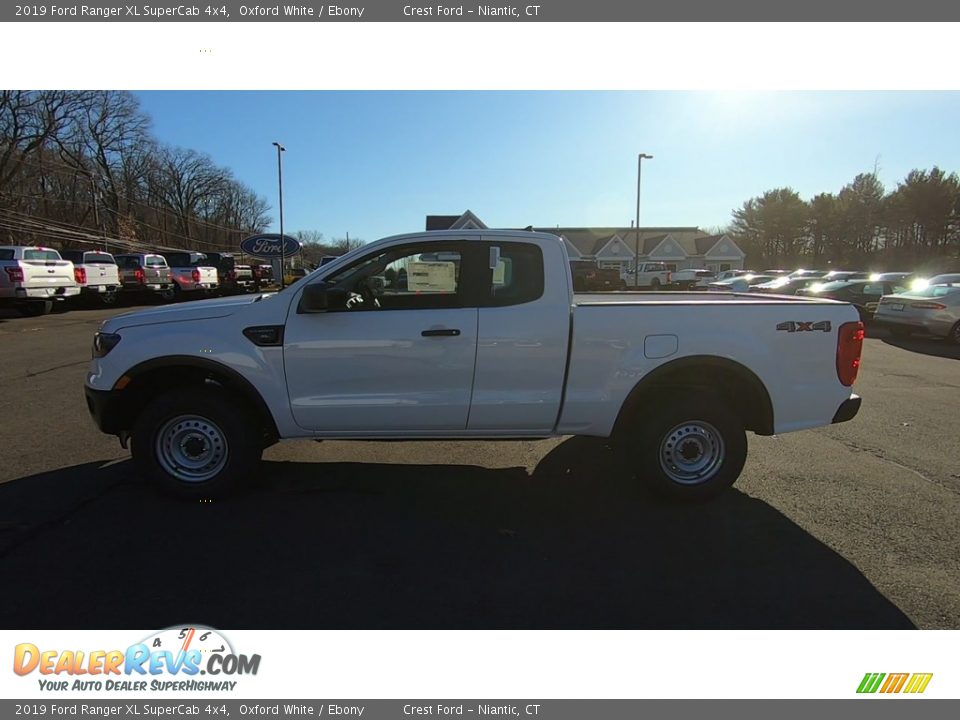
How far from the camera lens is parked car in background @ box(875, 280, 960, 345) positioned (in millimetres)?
12495

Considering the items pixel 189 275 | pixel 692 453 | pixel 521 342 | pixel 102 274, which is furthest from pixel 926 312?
pixel 189 275

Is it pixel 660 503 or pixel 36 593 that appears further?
pixel 660 503

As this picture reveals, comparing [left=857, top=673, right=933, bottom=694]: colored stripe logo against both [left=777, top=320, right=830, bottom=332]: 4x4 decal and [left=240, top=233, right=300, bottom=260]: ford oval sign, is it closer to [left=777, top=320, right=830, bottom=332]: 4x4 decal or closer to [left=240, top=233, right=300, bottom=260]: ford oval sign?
[left=777, top=320, right=830, bottom=332]: 4x4 decal

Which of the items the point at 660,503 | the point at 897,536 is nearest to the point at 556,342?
the point at 660,503

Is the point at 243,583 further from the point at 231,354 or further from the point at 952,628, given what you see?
the point at 952,628

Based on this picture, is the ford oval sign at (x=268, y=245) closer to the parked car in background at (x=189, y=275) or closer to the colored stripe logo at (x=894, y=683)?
the parked car in background at (x=189, y=275)

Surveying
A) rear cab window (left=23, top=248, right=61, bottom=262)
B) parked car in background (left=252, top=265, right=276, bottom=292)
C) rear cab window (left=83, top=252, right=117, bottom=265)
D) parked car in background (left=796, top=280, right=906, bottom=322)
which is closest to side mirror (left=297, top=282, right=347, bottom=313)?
rear cab window (left=23, top=248, right=61, bottom=262)

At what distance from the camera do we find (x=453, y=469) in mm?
4652

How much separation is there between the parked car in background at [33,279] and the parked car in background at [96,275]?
3.19 ft

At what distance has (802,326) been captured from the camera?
382 cm

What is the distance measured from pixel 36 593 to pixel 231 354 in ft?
5.53

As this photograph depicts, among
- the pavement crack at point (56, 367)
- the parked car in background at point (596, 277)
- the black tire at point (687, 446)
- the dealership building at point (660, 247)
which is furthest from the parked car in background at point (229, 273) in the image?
the dealership building at point (660, 247)

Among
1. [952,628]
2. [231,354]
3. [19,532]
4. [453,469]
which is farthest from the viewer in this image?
[453,469]

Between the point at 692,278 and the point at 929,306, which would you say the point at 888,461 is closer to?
the point at 929,306
